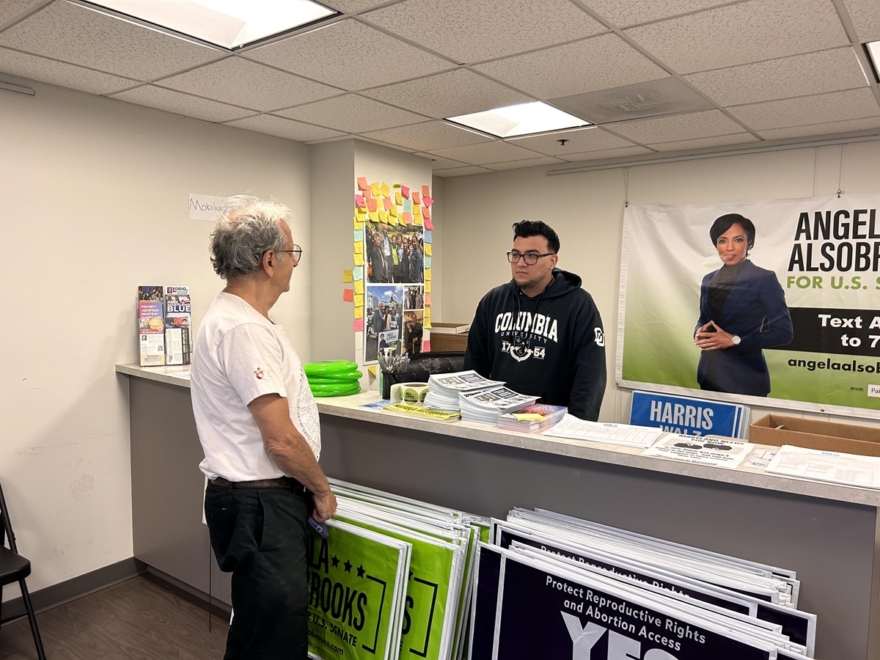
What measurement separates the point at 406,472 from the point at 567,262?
117 inches

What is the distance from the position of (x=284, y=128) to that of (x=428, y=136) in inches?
32.9

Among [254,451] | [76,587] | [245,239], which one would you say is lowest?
[76,587]

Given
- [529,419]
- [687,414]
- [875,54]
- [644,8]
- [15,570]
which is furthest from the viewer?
[687,414]

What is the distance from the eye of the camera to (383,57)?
2367 millimetres

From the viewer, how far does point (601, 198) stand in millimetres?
4508

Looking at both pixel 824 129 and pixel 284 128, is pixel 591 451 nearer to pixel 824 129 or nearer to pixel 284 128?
pixel 284 128

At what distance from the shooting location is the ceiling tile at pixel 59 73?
242 centimetres

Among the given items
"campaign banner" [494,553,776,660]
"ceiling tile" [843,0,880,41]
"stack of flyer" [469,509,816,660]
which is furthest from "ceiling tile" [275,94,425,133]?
"campaign banner" [494,553,776,660]

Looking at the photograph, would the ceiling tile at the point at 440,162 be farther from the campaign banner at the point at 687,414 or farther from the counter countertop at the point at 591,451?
the counter countertop at the point at 591,451

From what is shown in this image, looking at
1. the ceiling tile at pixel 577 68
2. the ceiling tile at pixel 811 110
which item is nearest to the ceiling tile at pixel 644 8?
the ceiling tile at pixel 577 68

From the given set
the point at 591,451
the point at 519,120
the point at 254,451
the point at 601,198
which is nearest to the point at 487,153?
the point at 519,120

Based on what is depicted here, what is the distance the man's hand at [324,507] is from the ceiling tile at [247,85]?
1707 millimetres

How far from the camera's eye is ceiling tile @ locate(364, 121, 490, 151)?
3.49 meters

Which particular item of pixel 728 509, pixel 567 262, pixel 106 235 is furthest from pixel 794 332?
pixel 106 235
